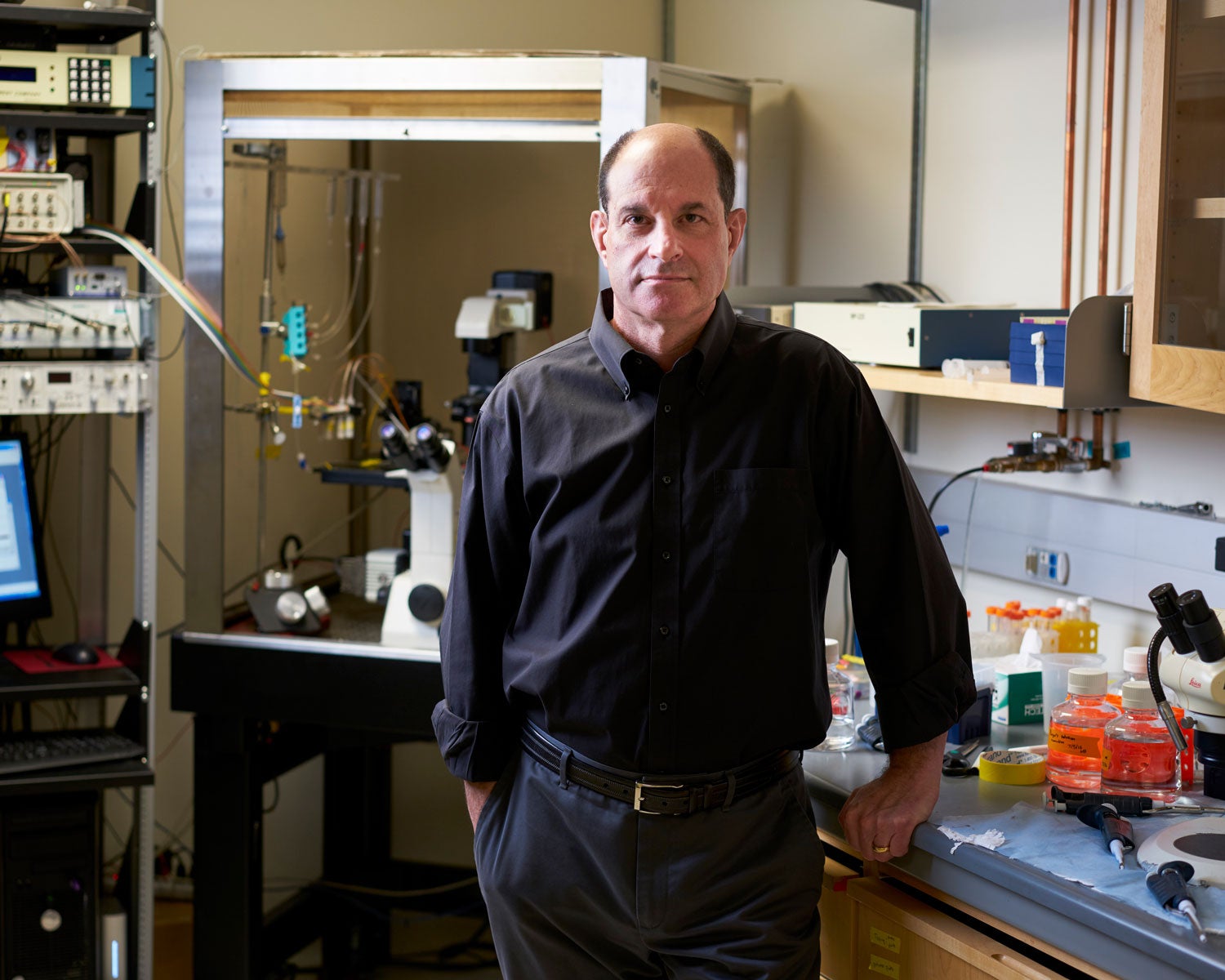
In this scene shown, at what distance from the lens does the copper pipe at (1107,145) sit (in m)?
2.19

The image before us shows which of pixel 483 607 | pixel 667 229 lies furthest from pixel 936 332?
pixel 483 607

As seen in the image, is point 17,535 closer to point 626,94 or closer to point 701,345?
point 626,94

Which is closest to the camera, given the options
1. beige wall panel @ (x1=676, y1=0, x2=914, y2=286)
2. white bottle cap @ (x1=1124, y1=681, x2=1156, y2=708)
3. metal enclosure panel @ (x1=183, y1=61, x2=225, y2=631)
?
white bottle cap @ (x1=1124, y1=681, x2=1156, y2=708)

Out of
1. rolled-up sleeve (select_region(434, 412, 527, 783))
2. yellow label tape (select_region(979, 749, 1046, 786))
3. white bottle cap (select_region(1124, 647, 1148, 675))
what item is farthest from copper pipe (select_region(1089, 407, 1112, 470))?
rolled-up sleeve (select_region(434, 412, 527, 783))

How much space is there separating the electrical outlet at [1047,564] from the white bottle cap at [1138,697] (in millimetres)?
754

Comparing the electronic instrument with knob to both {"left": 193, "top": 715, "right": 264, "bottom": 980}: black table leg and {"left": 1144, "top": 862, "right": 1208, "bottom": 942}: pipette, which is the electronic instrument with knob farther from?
{"left": 1144, "top": 862, "right": 1208, "bottom": 942}: pipette

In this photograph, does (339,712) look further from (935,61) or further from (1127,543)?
(935,61)

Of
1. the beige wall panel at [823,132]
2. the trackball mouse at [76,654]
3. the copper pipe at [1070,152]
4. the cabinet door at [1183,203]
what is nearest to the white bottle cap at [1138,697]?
the cabinet door at [1183,203]

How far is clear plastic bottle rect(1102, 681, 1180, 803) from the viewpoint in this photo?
1.61m

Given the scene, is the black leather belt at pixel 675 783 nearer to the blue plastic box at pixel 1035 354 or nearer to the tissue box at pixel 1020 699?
the tissue box at pixel 1020 699

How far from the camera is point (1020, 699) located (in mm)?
1913

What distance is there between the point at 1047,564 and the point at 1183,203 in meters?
0.87

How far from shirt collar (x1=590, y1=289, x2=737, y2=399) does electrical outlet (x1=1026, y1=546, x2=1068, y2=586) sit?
1.11 meters

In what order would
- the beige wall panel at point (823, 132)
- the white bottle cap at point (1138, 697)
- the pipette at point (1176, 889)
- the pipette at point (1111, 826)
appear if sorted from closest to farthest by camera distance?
the pipette at point (1176, 889)
the pipette at point (1111, 826)
the white bottle cap at point (1138, 697)
the beige wall panel at point (823, 132)
